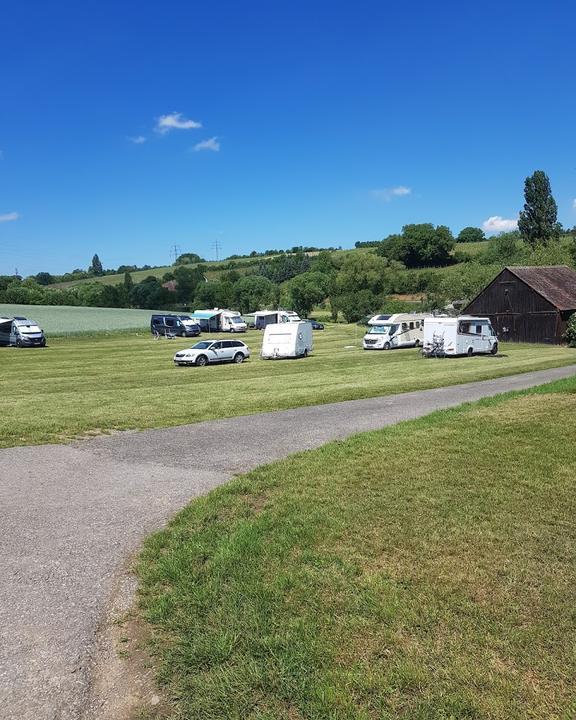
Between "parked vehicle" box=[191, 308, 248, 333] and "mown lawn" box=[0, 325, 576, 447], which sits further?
"parked vehicle" box=[191, 308, 248, 333]

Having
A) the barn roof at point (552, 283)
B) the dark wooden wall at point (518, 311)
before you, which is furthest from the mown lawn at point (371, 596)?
the barn roof at point (552, 283)

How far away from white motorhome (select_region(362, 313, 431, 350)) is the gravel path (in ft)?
85.0

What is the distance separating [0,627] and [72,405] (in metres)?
12.3

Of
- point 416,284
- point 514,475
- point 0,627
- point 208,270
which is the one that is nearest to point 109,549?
point 0,627

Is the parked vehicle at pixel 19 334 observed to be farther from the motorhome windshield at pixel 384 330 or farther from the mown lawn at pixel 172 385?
the motorhome windshield at pixel 384 330

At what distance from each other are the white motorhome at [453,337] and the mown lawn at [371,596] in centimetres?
2539

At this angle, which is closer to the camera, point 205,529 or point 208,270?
point 205,529

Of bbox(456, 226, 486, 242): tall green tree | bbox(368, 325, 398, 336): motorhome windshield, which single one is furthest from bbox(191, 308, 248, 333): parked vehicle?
bbox(456, 226, 486, 242): tall green tree

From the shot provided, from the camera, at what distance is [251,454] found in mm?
9734

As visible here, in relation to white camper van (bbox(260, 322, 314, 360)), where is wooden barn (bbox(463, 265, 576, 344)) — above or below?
above

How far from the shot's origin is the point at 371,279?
3819 inches

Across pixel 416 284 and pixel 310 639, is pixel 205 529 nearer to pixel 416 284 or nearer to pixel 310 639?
pixel 310 639

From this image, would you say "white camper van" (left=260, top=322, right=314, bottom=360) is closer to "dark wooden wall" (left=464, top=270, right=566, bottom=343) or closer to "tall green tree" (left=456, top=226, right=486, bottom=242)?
"dark wooden wall" (left=464, top=270, right=566, bottom=343)

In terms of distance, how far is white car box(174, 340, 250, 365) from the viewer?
31.5 metres
